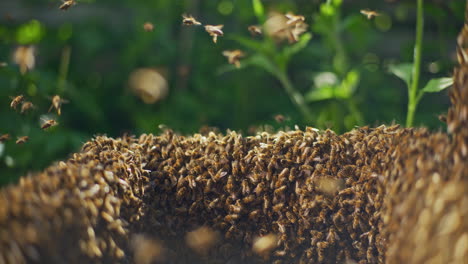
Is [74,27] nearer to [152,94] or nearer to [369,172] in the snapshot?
[152,94]

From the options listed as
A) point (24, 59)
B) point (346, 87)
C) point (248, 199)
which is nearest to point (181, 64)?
point (24, 59)

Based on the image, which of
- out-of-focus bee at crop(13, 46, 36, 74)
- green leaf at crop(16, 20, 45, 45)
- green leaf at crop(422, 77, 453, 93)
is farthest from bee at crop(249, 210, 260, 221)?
green leaf at crop(16, 20, 45, 45)

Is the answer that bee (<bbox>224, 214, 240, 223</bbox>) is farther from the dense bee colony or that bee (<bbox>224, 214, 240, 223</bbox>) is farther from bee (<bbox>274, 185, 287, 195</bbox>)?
bee (<bbox>274, 185, 287, 195</bbox>)

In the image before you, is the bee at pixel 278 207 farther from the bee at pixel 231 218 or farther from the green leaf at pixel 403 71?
the green leaf at pixel 403 71

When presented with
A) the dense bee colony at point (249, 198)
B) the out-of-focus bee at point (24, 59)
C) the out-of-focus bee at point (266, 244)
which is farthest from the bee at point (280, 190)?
the out-of-focus bee at point (24, 59)

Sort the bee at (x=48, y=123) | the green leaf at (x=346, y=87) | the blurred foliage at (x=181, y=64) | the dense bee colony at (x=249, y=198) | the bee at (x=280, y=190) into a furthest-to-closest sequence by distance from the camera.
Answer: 1. the blurred foliage at (x=181, y=64)
2. the green leaf at (x=346, y=87)
3. the bee at (x=48, y=123)
4. the bee at (x=280, y=190)
5. the dense bee colony at (x=249, y=198)

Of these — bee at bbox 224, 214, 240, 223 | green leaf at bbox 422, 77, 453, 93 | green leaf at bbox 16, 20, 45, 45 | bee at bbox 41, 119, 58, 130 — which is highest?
green leaf at bbox 16, 20, 45, 45
